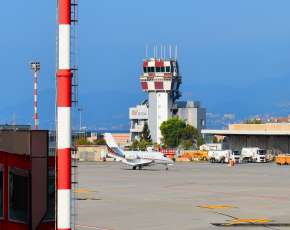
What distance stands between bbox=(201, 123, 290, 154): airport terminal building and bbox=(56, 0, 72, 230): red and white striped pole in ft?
473

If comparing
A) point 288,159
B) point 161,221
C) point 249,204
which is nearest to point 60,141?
point 161,221

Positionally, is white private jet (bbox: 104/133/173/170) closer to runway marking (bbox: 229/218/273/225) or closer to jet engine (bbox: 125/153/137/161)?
jet engine (bbox: 125/153/137/161)

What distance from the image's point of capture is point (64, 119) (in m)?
11.2

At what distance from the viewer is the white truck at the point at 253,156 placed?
13762 cm

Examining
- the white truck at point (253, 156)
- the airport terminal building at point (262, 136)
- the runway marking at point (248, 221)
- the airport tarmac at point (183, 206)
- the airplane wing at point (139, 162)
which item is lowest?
the runway marking at point (248, 221)

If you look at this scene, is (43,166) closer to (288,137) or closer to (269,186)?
(269,186)

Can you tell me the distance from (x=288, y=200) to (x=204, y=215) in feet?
39.2

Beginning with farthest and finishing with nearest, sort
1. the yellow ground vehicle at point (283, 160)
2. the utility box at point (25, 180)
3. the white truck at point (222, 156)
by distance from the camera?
the white truck at point (222, 156)
the yellow ground vehicle at point (283, 160)
the utility box at point (25, 180)

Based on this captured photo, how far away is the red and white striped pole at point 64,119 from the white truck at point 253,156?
5052 inches

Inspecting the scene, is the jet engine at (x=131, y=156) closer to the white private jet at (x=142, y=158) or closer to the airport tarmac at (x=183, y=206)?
the white private jet at (x=142, y=158)

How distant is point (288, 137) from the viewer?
157000mm

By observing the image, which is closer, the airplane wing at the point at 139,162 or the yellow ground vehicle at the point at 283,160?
the airplane wing at the point at 139,162

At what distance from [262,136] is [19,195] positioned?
15229 centimetres

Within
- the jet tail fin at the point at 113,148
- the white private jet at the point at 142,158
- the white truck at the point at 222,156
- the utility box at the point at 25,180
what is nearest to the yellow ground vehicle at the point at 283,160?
the white truck at the point at 222,156
